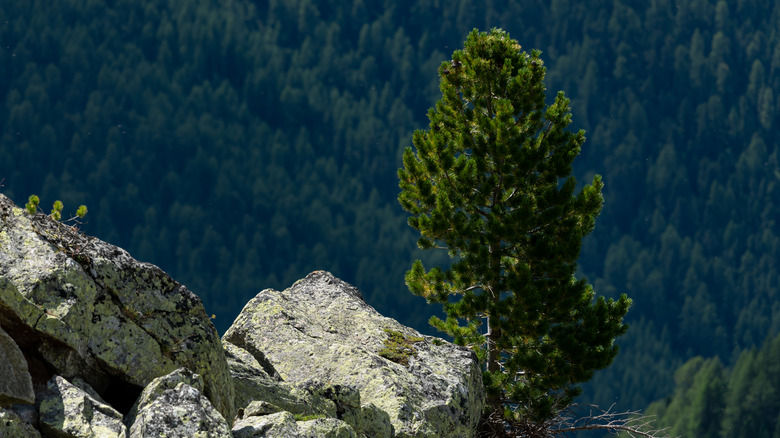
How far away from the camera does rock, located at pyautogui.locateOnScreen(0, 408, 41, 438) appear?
917cm

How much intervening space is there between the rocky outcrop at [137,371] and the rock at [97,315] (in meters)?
0.01

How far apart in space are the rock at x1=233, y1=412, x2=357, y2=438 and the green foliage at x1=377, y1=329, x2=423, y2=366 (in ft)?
18.7

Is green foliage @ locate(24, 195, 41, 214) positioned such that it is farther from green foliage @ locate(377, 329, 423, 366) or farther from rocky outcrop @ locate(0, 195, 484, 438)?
green foliage @ locate(377, 329, 423, 366)

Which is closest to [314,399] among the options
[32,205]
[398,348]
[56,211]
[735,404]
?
[398,348]

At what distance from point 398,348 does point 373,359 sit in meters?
1.37

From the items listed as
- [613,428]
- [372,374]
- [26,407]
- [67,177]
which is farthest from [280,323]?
[67,177]

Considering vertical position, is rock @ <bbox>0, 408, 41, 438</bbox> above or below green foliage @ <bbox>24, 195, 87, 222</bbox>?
below

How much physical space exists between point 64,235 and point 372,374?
20.3 feet

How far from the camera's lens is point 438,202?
77.0 feet

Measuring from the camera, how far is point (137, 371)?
11.5 meters

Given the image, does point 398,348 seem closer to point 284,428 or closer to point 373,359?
point 373,359

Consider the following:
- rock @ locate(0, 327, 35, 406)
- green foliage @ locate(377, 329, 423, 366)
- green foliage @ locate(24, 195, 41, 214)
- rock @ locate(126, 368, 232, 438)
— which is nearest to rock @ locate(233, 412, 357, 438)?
rock @ locate(126, 368, 232, 438)

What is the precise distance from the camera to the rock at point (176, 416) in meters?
9.71

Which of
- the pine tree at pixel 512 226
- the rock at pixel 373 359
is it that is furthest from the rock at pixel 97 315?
the pine tree at pixel 512 226
